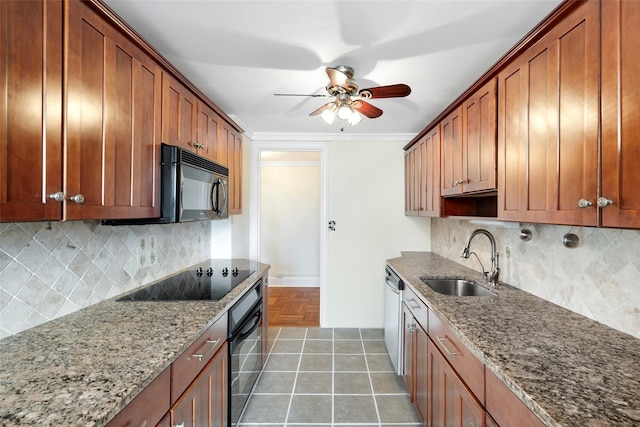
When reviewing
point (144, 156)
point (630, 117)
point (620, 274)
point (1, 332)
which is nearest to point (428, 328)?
point (620, 274)

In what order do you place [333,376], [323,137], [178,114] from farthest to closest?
[323,137], [333,376], [178,114]

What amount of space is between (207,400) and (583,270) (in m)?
1.91

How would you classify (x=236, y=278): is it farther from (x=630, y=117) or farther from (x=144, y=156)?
(x=630, y=117)

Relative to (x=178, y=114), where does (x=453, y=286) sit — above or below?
below

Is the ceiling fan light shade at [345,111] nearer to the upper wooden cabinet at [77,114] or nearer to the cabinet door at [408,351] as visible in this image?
the upper wooden cabinet at [77,114]

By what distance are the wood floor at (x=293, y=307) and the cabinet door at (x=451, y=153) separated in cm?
235

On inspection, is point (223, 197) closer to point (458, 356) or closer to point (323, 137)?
point (323, 137)

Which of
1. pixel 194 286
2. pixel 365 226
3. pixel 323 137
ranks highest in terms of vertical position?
pixel 323 137

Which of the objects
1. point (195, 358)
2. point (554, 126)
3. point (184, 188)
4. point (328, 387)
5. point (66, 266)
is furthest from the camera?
point (328, 387)

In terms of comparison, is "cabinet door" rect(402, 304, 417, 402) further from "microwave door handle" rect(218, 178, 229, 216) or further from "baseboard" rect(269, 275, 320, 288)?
"baseboard" rect(269, 275, 320, 288)

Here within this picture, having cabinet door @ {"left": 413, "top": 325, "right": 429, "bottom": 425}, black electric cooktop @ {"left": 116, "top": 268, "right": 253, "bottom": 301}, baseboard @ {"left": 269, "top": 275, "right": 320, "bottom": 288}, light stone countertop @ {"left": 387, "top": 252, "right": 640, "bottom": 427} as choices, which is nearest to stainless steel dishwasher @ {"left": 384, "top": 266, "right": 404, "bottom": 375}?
cabinet door @ {"left": 413, "top": 325, "right": 429, "bottom": 425}

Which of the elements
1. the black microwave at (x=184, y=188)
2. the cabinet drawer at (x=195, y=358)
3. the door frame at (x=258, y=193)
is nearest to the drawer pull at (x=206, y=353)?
the cabinet drawer at (x=195, y=358)

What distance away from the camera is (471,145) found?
6.00ft

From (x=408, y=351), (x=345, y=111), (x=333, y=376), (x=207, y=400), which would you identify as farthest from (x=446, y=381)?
(x=345, y=111)
